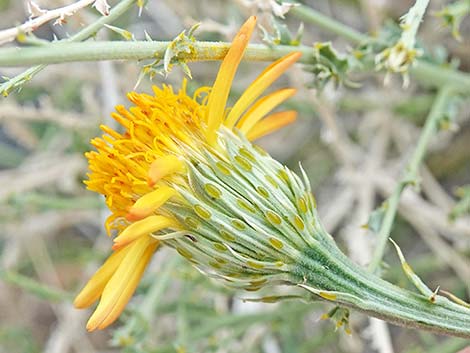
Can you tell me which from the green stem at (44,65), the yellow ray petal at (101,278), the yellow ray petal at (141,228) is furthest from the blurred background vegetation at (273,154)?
the green stem at (44,65)

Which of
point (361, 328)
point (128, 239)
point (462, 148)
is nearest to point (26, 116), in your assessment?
point (128, 239)

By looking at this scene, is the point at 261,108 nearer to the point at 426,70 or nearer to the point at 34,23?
the point at 34,23

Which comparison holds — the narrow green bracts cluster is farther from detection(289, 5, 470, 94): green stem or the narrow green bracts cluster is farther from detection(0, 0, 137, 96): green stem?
detection(289, 5, 470, 94): green stem

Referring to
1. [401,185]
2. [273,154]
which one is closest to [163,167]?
[401,185]

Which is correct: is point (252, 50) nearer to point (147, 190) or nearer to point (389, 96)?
point (147, 190)

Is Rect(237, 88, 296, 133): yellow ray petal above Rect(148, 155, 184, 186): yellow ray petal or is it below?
above

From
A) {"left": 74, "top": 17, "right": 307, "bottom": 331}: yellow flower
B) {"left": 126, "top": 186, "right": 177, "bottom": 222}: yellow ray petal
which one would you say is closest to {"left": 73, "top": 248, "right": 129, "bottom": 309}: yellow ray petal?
{"left": 74, "top": 17, "right": 307, "bottom": 331}: yellow flower

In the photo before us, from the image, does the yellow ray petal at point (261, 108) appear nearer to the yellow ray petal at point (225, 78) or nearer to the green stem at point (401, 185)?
the yellow ray petal at point (225, 78)
